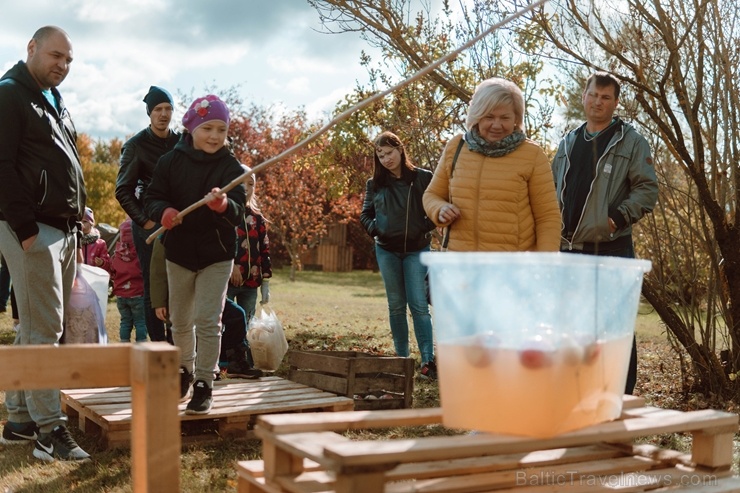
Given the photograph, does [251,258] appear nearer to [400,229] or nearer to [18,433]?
[400,229]

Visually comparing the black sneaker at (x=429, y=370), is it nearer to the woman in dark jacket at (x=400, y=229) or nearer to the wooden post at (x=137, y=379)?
the woman in dark jacket at (x=400, y=229)

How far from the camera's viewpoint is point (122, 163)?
5.65m

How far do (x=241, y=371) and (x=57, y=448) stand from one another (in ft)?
6.82

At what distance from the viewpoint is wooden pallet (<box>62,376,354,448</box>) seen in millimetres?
4359

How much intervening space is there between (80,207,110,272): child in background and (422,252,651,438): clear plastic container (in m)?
6.46

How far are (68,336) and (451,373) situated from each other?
Result: 3.25 m

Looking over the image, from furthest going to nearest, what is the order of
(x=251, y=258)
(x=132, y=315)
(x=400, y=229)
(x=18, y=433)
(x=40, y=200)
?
(x=132, y=315)
(x=251, y=258)
(x=400, y=229)
(x=18, y=433)
(x=40, y=200)

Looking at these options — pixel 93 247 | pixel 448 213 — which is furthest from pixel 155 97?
pixel 93 247

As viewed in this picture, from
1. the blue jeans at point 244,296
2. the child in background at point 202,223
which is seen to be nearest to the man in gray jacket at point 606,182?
the child in background at point 202,223

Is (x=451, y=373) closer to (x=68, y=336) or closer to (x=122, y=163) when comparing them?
(x=68, y=336)

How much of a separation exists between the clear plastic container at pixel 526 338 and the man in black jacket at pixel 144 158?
3.59 meters

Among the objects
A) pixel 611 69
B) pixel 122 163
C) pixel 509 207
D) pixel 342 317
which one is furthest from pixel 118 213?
pixel 509 207

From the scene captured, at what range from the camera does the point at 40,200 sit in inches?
158

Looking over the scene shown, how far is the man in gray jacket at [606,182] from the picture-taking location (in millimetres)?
4590
